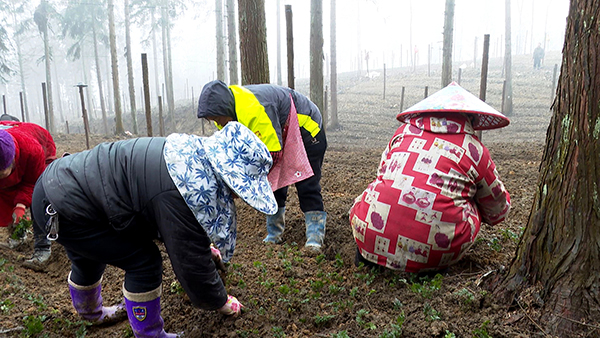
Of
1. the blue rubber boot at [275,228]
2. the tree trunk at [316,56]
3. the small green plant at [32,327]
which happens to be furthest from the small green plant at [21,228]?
the tree trunk at [316,56]

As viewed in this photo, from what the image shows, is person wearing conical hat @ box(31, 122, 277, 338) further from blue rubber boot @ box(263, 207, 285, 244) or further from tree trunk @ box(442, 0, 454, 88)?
tree trunk @ box(442, 0, 454, 88)

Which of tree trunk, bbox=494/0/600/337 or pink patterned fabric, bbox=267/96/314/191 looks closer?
tree trunk, bbox=494/0/600/337

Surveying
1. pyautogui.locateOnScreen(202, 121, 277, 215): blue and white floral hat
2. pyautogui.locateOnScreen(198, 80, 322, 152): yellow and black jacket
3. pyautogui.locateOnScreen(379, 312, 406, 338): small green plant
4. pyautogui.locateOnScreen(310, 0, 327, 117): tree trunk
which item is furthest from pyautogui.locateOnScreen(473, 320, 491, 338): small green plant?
pyautogui.locateOnScreen(310, 0, 327, 117): tree trunk

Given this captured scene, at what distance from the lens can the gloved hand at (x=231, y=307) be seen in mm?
2373

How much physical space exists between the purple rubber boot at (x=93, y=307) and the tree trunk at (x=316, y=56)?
29.4 ft

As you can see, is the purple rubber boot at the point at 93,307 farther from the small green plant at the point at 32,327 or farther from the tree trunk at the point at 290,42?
the tree trunk at the point at 290,42

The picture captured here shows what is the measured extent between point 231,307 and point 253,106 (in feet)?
4.52

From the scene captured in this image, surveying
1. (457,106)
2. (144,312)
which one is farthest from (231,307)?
(457,106)

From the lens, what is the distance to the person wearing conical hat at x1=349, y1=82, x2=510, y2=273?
97.0 inches

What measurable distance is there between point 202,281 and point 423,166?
4.54 ft

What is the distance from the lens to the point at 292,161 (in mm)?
3439

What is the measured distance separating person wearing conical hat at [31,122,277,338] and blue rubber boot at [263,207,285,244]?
6.04 feet

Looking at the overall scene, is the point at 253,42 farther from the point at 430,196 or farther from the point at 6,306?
the point at 6,306

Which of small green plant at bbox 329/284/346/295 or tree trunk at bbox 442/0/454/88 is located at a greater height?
tree trunk at bbox 442/0/454/88
